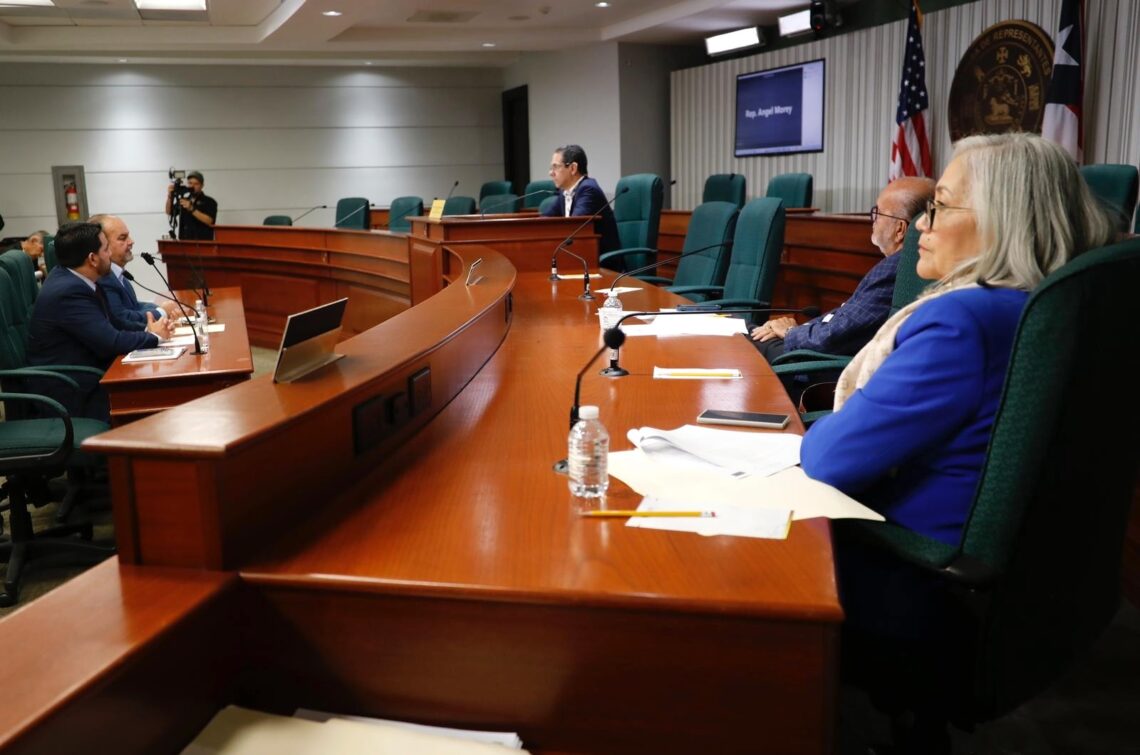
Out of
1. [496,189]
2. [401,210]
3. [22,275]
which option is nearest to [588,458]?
[22,275]

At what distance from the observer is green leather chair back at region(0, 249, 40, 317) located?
3.57 meters

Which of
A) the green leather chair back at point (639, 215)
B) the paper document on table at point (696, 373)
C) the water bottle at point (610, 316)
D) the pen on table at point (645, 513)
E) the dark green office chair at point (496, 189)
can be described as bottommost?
the pen on table at point (645, 513)

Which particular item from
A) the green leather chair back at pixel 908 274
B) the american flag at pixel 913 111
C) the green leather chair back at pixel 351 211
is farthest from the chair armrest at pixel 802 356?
the green leather chair back at pixel 351 211

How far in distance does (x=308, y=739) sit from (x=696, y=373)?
140cm

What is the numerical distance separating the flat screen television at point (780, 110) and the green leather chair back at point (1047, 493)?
7.14 metres

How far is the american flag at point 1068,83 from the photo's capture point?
5512mm

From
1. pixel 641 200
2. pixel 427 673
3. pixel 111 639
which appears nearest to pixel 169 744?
pixel 111 639

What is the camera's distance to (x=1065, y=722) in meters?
1.93

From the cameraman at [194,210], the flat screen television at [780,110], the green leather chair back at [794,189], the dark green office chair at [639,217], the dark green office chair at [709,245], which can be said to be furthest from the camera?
the cameraman at [194,210]

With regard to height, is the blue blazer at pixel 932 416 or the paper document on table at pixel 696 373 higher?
the blue blazer at pixel 932 416

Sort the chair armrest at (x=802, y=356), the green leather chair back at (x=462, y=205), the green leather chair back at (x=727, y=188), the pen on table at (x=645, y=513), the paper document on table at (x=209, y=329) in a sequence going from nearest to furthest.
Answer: the pen on table at (x=645, y=513) < the chair armrest at (x=802, y=356) < the paper document on table at (x=209, y=329) < the green leather chair back at (x=727, y=188) < the green leather chair back at (x=462, y=205)

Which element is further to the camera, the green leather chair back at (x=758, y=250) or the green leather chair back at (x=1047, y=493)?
the green leather chair back at (x=758, y=250)

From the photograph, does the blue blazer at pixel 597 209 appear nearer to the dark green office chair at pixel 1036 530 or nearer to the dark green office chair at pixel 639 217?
the dark green office chair at pixel 639 217

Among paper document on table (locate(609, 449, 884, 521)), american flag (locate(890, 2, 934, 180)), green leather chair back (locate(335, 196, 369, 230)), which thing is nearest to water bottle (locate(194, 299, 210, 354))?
paper document on table (locate(609, 449, 884, 521))
